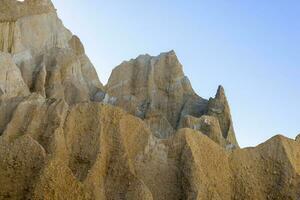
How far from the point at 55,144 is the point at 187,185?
16.0ft

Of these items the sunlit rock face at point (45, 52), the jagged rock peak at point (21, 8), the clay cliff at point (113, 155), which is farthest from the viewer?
the jagged rock peak at point (21, 8)

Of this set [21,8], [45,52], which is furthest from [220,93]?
[21,8]

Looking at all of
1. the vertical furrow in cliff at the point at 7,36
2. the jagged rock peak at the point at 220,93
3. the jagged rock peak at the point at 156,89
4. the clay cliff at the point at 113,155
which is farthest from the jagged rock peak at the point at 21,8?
the jagged rock peak at the point at 220,93

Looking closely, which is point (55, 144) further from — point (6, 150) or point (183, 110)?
point (183, 110)

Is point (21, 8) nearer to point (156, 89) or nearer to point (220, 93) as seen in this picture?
point (156, 89)

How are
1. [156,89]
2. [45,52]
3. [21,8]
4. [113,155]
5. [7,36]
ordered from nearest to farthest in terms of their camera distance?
1. [113,155]
2. [7,36]
3. [45,52]
4. [156,89]
5. [21,8]

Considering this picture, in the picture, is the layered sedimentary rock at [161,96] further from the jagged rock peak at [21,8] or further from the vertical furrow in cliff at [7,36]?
the jagged rock peak at [21,8]

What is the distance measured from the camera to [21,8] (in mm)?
40375

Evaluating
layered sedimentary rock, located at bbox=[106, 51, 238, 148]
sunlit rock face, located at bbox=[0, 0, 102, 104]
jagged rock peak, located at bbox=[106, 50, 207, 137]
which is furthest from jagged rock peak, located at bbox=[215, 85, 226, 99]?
sunlit rock face, located at bbox=[0, 0, 102, 104]

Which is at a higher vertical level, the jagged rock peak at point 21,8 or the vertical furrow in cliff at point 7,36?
the jagged rock peak at point 21,8

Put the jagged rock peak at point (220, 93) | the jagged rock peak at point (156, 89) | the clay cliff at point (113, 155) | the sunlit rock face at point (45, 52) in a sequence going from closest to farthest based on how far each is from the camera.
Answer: the clay cliff at point (113, 155) → the sunlit rock face at point (45, 52) → the jagged rock peak at point (156, 89) → the jagged rock peak at point (220, 93)

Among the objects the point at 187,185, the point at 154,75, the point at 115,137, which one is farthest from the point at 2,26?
the point at 187,185

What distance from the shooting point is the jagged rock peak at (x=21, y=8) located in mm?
38375

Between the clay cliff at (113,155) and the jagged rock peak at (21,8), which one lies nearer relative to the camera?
the clay cliff at (113,155)
